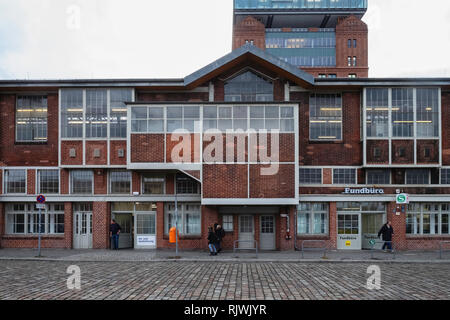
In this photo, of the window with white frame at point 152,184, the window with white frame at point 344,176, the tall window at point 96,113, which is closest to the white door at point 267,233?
the window with white frame at point 344,176

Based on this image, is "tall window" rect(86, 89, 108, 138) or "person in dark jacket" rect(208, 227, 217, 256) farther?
"tall window" rect(86, 89, 108, 138)

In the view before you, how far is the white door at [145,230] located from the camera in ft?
68.3

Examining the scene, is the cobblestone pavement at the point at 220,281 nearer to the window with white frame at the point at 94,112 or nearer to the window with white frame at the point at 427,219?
the window with white frame at the point at 427,219

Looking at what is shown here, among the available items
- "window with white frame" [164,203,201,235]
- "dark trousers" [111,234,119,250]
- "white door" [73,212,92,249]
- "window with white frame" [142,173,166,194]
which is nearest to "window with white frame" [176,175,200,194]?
"window with white frame" [164,203,201,235]

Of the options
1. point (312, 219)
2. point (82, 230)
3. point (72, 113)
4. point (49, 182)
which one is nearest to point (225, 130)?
point (312, 219)

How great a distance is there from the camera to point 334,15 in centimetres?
7406

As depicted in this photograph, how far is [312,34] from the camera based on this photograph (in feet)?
252

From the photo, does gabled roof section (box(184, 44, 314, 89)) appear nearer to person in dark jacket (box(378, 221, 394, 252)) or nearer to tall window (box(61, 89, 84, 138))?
tall window (box(61, 89, 84, 138))

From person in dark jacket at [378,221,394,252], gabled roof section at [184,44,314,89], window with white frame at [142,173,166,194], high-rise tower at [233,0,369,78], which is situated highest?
high-rise tower at [233,0,369,78]

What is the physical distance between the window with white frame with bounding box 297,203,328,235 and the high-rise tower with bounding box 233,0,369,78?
58.8m

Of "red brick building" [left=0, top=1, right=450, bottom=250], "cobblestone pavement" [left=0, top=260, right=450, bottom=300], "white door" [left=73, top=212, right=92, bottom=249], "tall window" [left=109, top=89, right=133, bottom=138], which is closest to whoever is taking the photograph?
"cobblestone pavement" [left=0, top=260, right=450, bottom=300]

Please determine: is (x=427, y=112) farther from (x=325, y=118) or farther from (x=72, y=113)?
(x=72, y=113)

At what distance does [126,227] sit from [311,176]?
462 inches

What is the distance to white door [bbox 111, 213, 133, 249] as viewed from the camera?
2128 centimetres
